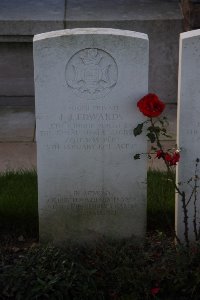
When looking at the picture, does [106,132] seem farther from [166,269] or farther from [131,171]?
[166,269]

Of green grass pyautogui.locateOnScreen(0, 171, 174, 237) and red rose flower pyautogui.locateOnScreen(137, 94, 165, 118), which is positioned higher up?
red rose flower pyautogui.locateOnScreen(137, 94, 165, 118)

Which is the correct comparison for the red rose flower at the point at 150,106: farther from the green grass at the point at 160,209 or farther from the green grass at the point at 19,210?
the green grass at the point at 19,210

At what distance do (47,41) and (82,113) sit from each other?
0.49 m

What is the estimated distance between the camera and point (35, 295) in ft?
13.0

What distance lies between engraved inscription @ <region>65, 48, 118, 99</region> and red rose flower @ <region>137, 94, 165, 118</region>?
261 millimetres

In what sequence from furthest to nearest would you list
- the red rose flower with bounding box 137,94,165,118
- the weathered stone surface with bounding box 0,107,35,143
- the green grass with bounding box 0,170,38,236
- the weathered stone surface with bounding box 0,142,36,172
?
the weathered stone surface with bounding box 0,107,35,143 < the weathered stone surface with bounding box 0,142,36,172 < the green grass with bounding box 0,170,38,236 < the red rose flower with bounding box 137,94,165,118

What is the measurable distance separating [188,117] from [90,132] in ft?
2.00

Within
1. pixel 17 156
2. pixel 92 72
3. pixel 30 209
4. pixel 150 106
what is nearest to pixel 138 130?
A: pixel 150 106

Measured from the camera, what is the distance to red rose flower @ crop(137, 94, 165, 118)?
4.16m

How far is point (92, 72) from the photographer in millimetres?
4340

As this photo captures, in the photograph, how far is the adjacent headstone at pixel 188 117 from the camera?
13.9ft

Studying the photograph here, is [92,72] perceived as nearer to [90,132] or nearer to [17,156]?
[90,132]

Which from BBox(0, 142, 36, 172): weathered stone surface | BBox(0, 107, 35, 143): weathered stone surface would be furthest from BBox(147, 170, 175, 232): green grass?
BBox(0, 107, 35, 143): weathered stone surface

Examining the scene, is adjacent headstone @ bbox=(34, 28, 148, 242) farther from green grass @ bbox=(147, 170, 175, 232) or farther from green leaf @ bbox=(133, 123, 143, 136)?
green grass @ bbox=(147, 170, 175, 232)
